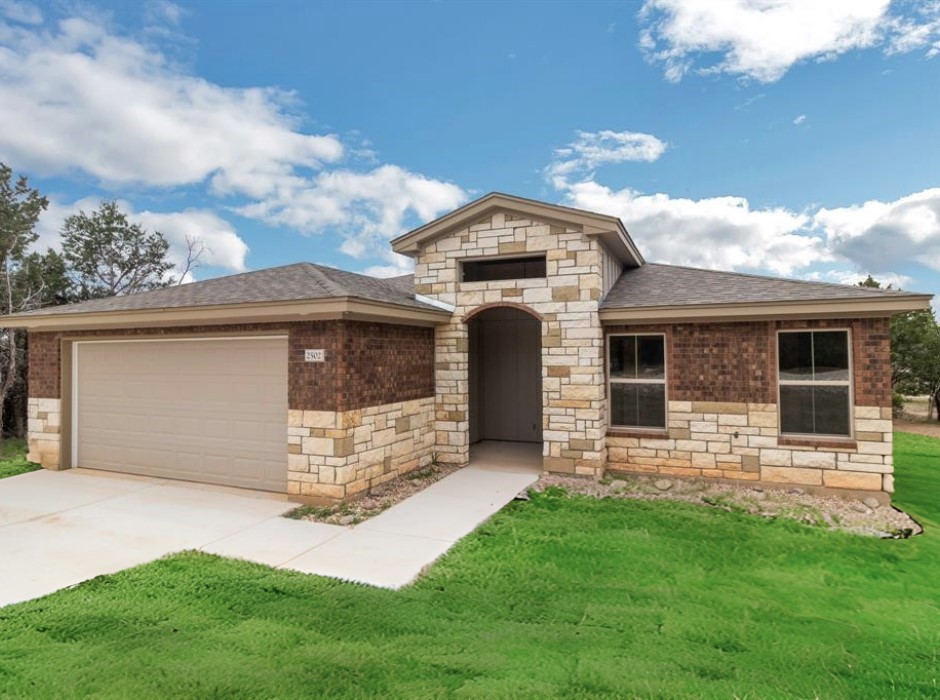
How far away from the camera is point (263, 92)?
14133mm

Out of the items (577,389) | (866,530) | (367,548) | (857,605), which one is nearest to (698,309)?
(577,389)

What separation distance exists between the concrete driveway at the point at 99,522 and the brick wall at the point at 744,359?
6.55m

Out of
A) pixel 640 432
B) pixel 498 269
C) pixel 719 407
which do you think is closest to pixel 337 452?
pixel 498 269

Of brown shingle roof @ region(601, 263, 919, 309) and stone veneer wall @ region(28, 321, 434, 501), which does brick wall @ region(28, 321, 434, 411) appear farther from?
brown shingle roof @ region(601, 263, 919, 309)

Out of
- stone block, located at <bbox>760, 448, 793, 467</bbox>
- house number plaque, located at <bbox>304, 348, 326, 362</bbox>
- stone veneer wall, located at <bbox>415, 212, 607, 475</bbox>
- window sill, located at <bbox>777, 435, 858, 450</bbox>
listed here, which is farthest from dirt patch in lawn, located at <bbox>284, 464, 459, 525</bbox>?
window sill, located at <bbox>777, 435, 858, 450</bbox>

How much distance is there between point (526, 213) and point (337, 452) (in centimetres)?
511

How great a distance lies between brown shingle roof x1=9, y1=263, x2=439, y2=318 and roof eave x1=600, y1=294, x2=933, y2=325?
3417mm

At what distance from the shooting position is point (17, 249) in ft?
59.7

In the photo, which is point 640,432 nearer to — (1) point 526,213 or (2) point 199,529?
(1) point 526,213

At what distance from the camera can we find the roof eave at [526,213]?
857cm

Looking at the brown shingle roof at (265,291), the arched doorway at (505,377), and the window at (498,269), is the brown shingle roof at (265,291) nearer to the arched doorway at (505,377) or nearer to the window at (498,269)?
→ the window at (498,269)

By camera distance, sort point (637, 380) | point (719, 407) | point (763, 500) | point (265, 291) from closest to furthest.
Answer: point (763, 500), point (265, 291), point (719, 407), point (637, 380)

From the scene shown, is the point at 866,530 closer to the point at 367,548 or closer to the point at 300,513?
the point at 367,548

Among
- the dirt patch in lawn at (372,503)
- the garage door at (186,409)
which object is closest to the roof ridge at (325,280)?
the garage door at (186,409)
